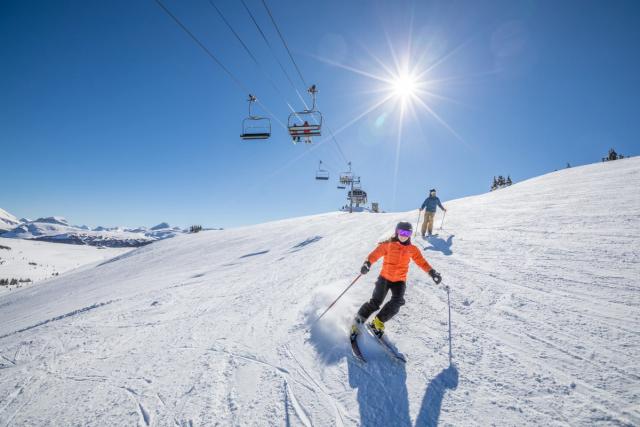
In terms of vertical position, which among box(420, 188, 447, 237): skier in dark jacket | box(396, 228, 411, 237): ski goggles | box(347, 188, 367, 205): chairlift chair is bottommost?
box(396, 228, 411, 237): ski goggles

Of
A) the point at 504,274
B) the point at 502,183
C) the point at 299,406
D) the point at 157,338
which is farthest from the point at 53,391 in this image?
the point at 502,183

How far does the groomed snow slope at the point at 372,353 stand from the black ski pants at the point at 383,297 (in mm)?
457

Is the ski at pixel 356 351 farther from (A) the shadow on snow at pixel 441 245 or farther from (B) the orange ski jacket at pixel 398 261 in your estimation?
(A) the shadow on snow at pixel 441 245

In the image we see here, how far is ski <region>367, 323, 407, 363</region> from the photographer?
3635mm

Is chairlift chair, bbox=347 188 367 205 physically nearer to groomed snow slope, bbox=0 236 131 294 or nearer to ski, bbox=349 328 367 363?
ski, bbox=349 328 367 363

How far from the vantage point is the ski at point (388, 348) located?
11.9ft

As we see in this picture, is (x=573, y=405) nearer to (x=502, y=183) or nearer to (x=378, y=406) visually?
(x=378, y=406)

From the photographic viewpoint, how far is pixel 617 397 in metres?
2.63

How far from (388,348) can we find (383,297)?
737 mm

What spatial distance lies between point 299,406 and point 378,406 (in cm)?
91

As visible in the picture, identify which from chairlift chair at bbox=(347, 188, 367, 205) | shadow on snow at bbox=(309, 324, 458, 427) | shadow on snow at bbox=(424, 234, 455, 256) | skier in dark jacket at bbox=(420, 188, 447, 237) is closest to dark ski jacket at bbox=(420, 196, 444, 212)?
skier in dark jacket at bbox=(420, 188, 447, 237)

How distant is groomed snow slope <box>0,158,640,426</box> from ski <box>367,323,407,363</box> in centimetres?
10

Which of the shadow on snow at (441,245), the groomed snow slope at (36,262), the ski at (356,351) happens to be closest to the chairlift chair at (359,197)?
the shadow on snow at (441,245)

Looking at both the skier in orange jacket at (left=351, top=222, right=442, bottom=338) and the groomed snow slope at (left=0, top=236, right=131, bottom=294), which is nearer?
the skier in orange jacket at (left=351, top=222, right=442, bottom=338)
